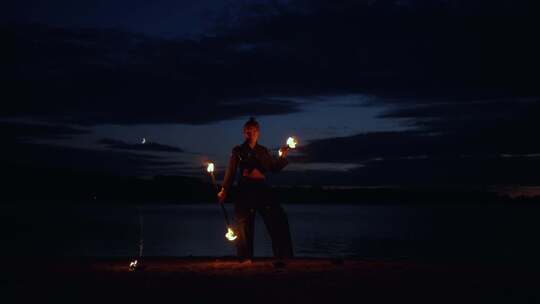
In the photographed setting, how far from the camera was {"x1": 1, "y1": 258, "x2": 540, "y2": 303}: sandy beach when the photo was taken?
9.41m

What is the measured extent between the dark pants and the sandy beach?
48 cm

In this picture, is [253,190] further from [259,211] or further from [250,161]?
[250,161]

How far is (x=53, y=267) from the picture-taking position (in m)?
13.1

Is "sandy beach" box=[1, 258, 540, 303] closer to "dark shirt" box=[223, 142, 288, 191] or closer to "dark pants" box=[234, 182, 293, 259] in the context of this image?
"dark pants" box=[234, 182, 293, 259]

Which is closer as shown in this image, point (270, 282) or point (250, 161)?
point (270, 282)

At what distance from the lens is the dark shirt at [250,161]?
43.7ft

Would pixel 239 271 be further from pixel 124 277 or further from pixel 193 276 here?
pixel 124 277

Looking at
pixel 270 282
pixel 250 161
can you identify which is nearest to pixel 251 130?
pixel 250 161

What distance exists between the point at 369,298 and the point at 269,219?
434cm

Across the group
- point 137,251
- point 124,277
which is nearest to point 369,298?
point 124,277

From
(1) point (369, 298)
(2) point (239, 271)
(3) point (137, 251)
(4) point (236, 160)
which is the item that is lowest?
Answer: (1) point (369, 298)

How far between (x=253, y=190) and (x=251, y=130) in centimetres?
110

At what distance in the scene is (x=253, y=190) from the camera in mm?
13359

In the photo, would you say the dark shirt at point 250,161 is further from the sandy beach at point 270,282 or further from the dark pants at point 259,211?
the sandy beach at point 270,282
